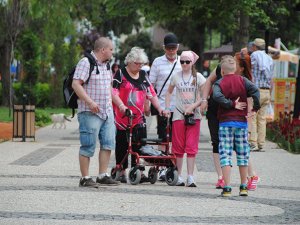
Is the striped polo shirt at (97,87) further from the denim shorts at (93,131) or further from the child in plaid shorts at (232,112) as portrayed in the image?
the child in plaid shorts at (232,112)

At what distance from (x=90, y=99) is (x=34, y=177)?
1563mm

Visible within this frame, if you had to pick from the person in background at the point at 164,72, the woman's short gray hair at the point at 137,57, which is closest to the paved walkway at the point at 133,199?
the person in background at the point at 164,72

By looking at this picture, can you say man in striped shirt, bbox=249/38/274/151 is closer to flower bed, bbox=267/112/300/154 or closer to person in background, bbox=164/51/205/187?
flower bed, bbox=267/112/300/154

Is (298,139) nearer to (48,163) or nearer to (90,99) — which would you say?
(48,163)

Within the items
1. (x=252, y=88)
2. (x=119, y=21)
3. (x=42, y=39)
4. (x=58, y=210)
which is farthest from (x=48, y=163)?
(x=119, y=21)

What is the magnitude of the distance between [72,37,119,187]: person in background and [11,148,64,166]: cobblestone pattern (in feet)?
9.87

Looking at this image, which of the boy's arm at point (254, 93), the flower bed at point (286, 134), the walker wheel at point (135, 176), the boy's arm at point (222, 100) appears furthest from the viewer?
the flower bed at point (286, 134)

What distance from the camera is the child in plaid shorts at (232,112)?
11.7 metres

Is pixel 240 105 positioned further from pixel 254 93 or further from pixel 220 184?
pixel 220 184

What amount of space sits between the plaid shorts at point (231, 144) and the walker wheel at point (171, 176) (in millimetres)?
1161

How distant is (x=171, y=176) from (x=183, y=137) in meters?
0.59

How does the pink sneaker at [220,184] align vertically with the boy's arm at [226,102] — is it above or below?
below

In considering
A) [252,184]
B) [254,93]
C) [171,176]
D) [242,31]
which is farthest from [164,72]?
[242,31]

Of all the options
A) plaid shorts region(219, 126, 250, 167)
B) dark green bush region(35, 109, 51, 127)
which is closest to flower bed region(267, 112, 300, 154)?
plaid shorts region(219, 126, 250, 167)
